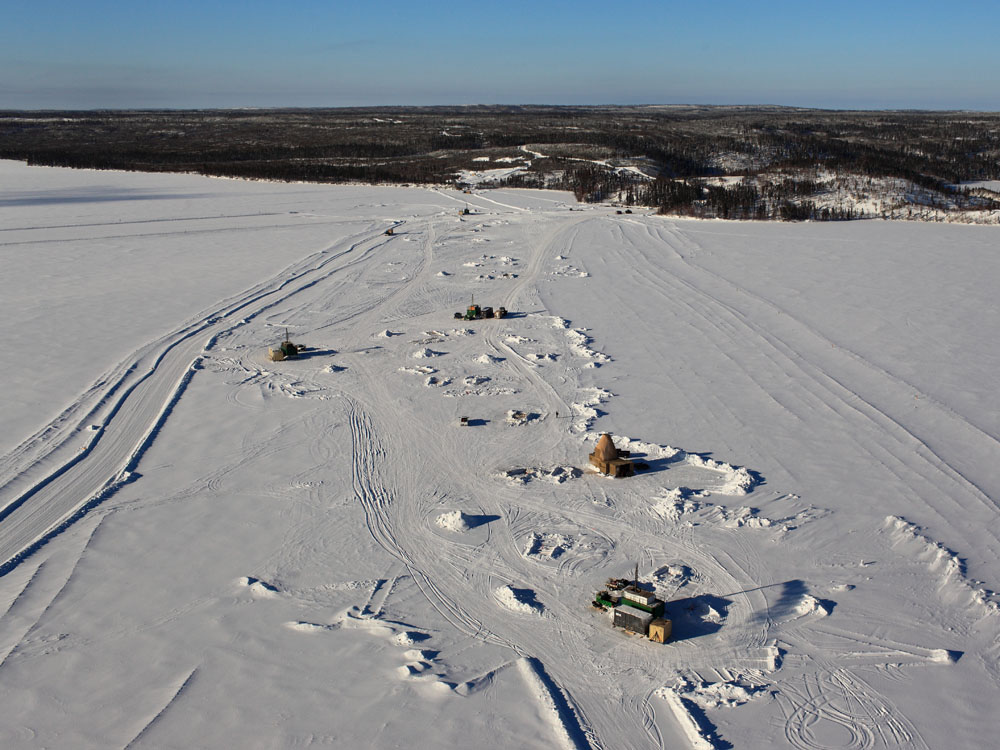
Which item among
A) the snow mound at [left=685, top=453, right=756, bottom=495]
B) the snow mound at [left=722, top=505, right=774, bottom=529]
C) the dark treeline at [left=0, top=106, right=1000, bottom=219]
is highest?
the dark treeline at [left=0, top=106, right=1000, bottom=219]

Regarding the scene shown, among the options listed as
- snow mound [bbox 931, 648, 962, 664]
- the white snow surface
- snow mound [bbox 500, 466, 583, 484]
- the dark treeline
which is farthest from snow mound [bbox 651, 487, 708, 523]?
the dark treeline

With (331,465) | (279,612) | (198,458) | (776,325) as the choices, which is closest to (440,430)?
(331,465)

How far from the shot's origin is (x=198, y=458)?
13750 millimetres

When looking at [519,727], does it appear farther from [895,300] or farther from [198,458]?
→ [895,300]

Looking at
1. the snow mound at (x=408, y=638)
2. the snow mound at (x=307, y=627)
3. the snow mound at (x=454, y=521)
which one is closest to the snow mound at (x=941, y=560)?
the snow mound at (x=454, y=521)

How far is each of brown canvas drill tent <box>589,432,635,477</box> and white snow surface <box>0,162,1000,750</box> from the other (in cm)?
31

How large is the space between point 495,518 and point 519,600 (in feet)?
7.15

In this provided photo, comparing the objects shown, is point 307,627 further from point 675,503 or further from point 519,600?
point 675,503

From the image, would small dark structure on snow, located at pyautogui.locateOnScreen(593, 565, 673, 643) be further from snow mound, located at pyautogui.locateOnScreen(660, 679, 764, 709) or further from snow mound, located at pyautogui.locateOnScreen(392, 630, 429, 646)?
snow mound, located at pyautogui.locateOnScreen(392, 630, 429, 646)

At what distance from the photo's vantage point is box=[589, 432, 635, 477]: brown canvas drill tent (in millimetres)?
13016

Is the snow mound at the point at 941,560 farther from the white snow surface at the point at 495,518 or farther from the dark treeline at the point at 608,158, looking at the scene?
the dark treeline at the point at 608,158

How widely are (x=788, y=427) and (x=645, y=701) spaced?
798 centimetres

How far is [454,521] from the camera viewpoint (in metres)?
11.7

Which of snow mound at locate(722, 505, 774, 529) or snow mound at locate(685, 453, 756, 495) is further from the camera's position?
snow mound at locate(685, 453, 756, 495)
